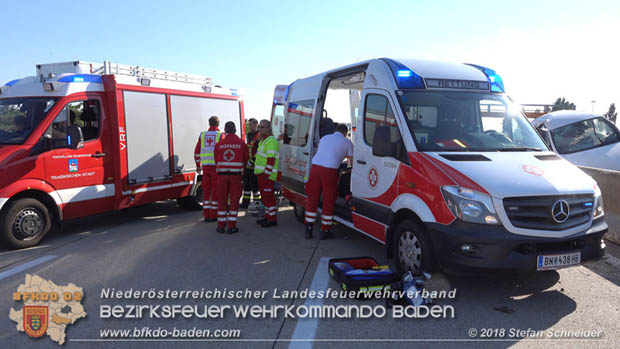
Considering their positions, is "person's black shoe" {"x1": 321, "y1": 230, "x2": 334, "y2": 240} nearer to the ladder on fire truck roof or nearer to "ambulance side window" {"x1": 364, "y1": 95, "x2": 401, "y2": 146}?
"ambulance side window" {"x1": 364, "y1": 95, "x2": 401, "y2": 146}

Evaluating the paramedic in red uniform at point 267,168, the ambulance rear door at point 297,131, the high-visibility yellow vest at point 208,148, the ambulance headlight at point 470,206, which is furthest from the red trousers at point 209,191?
the ambulance headlight at point 470,206

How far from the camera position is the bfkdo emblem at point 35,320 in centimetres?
386

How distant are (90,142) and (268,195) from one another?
9.96 ft

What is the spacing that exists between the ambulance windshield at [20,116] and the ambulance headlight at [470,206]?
6027 mm

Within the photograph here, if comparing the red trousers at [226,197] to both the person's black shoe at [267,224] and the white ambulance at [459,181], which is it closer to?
the person's black shoe at [267,224]

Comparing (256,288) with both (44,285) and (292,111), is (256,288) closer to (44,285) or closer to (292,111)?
(44,285)

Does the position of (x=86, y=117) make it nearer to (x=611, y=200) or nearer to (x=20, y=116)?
(x=20, y=116)

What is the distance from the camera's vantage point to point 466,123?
5180mm

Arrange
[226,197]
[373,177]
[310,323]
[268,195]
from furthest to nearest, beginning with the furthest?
[268,195] < [226,197] < [373,177] < [310,323]

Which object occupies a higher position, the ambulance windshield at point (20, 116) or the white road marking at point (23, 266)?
the ambulance windshield at point (20, 116)

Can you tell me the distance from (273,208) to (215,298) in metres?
3.47

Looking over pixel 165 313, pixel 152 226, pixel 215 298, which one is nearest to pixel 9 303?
pixel 165 313

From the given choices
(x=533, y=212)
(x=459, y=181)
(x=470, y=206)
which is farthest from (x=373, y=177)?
(x=533, y=212)

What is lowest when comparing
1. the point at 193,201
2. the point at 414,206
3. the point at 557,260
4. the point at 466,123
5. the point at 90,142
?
the point at 193,201
